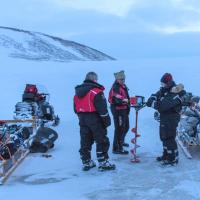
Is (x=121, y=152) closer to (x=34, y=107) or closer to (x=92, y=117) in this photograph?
(x=92, y=117)

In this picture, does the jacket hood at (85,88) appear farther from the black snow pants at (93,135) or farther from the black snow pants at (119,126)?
A: the black snow pants at (119,126)

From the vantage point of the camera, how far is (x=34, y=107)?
10.2 metres

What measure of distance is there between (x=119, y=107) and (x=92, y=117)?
128 cm

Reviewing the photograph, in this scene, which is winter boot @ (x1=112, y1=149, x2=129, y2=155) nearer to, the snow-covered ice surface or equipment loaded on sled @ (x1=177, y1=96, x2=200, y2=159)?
the snow-covered ice surface

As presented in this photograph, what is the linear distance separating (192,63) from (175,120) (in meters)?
15.6

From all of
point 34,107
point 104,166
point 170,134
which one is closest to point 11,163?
point 104,166

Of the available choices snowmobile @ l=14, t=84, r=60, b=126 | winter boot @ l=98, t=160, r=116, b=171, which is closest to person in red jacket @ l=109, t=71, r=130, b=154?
winter boot @ l=98, t=160, r=116, b=171

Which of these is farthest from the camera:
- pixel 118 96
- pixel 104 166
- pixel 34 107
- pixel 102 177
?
pixel 34 107

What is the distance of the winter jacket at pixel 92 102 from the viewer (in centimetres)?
627

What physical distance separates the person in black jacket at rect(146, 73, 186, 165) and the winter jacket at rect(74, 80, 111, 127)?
763mm

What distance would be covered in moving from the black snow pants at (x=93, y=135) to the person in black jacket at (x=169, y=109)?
0.80m

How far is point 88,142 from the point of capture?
657 cm

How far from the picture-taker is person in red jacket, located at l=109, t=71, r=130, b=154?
7.51m

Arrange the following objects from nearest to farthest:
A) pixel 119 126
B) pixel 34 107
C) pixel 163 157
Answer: pixel 163 157, pixel 119 126, pixel 34 107
